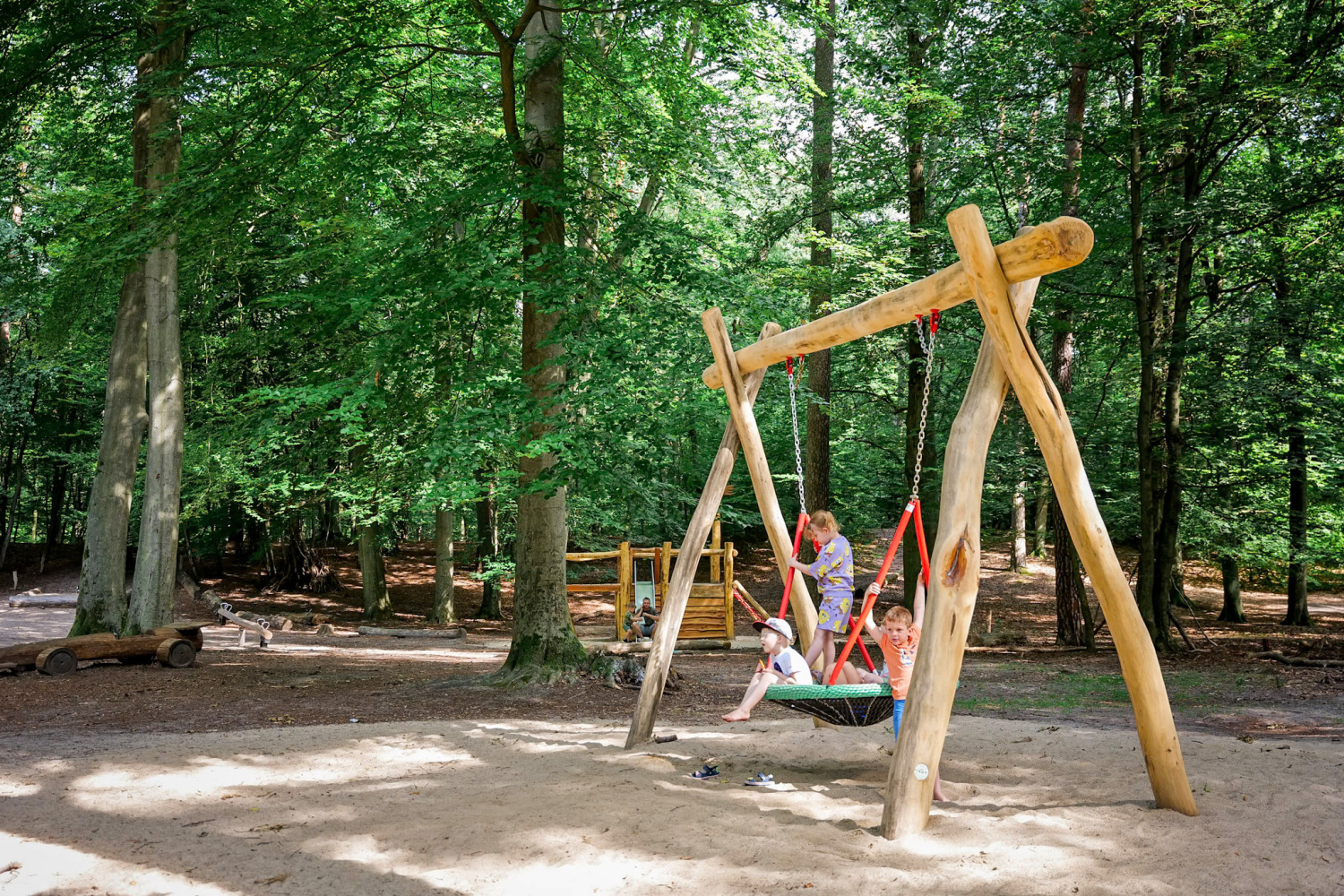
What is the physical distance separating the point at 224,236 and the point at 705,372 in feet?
22.2

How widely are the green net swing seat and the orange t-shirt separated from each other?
134 millimetres

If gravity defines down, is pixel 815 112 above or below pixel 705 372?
above

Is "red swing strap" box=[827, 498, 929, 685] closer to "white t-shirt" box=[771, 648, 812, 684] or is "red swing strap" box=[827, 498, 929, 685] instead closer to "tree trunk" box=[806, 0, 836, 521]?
"white t-shirt" box=[771, 648, 812, 684]

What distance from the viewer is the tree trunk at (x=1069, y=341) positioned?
11.9 meters

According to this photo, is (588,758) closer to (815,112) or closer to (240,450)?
(240,450)

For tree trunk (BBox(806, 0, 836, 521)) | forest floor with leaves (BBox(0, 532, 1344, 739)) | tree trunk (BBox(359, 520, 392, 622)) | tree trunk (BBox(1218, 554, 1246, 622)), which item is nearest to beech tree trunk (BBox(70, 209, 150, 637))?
forest floor with leaves (BBox(0, 532, 1344, 739))

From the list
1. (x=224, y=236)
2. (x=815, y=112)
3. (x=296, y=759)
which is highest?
(x=815, y=112)

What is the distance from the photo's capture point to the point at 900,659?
530cm

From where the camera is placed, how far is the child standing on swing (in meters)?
6.18

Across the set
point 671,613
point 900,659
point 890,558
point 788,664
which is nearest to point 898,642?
point 900,659

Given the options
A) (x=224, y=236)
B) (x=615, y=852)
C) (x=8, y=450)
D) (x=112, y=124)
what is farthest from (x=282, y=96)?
(x=8, y=450)

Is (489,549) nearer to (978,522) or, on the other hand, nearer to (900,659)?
(900,659)

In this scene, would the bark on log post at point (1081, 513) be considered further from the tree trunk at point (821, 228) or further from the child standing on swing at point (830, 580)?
the tree trunk at point (821, 228)

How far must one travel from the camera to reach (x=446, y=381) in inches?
361
